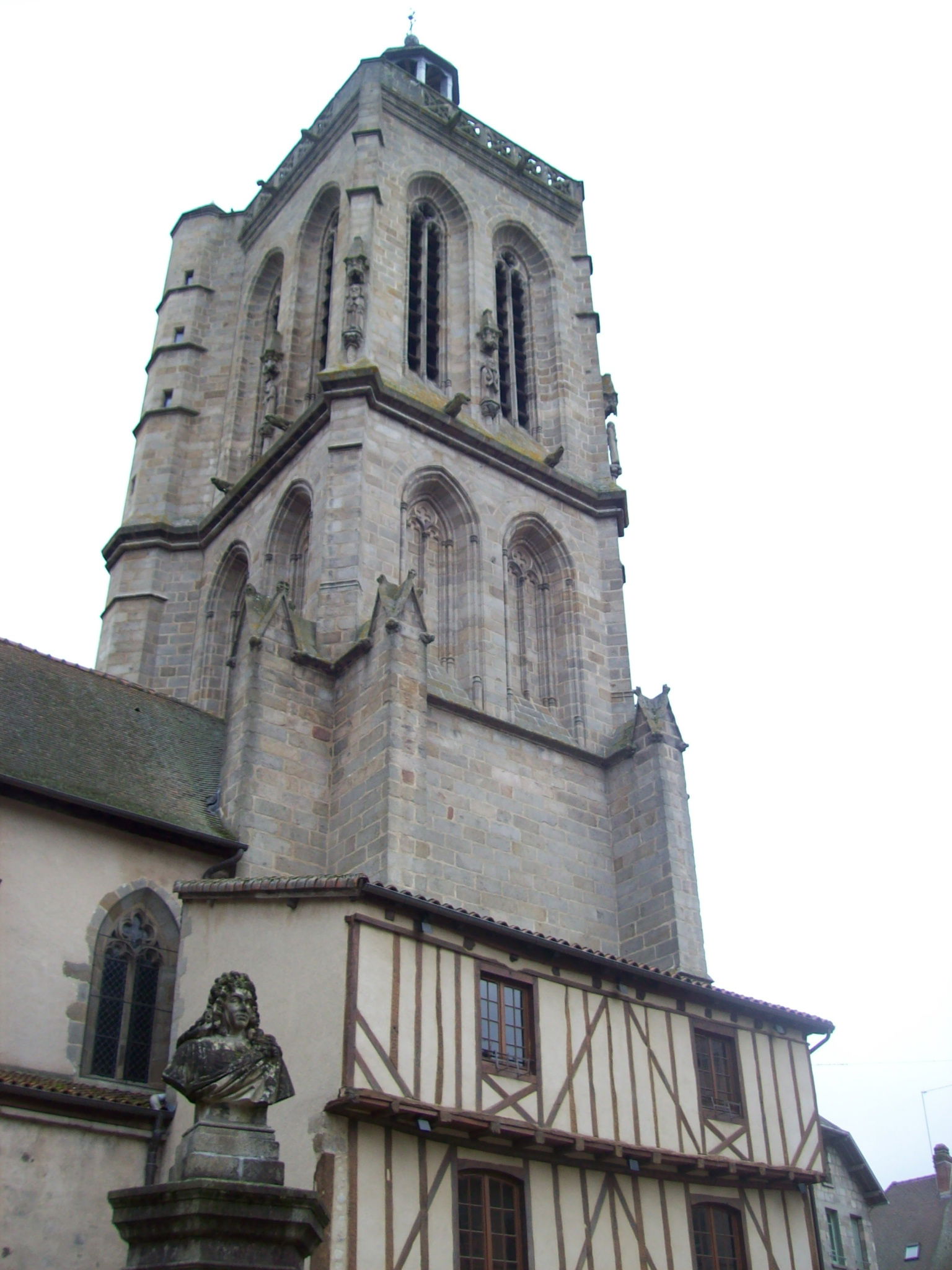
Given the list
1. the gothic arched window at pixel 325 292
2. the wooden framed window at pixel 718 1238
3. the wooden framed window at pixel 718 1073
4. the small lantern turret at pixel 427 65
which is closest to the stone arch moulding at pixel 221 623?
the gothic arched window at pixel 325 292

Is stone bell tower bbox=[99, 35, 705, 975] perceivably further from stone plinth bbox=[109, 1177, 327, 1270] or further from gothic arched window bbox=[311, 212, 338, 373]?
stone plinth bbox=[109, 1177, 327, 1270]

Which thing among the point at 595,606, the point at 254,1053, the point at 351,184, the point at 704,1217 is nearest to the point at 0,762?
the point at 254,1053

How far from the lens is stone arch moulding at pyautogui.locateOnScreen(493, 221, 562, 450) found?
25.6m

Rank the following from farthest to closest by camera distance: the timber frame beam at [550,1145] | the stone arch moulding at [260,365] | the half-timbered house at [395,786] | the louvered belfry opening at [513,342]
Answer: the louvered belfry opening at [513,342]
the stone arch moulding at [260,365]
the half-timbered house at [395,786]
the timber frame beam at [550,1145]

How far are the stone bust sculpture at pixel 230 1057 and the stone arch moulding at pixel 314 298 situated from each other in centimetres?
1672

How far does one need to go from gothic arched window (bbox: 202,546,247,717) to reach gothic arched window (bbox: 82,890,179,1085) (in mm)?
7483

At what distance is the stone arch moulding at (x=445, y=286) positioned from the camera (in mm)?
24516

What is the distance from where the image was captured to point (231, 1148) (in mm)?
7867

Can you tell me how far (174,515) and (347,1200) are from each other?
16.5 m

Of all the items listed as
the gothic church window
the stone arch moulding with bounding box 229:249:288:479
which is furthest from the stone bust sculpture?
the stone arch moulding with bounding box 229:249:288:479

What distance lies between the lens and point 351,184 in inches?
1001

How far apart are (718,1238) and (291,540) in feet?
42.0

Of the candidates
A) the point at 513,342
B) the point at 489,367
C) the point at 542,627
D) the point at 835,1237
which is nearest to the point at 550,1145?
the point at 542,627

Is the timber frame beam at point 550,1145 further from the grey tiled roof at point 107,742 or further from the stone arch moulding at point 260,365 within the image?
the stone arch moulding at point 260,365
